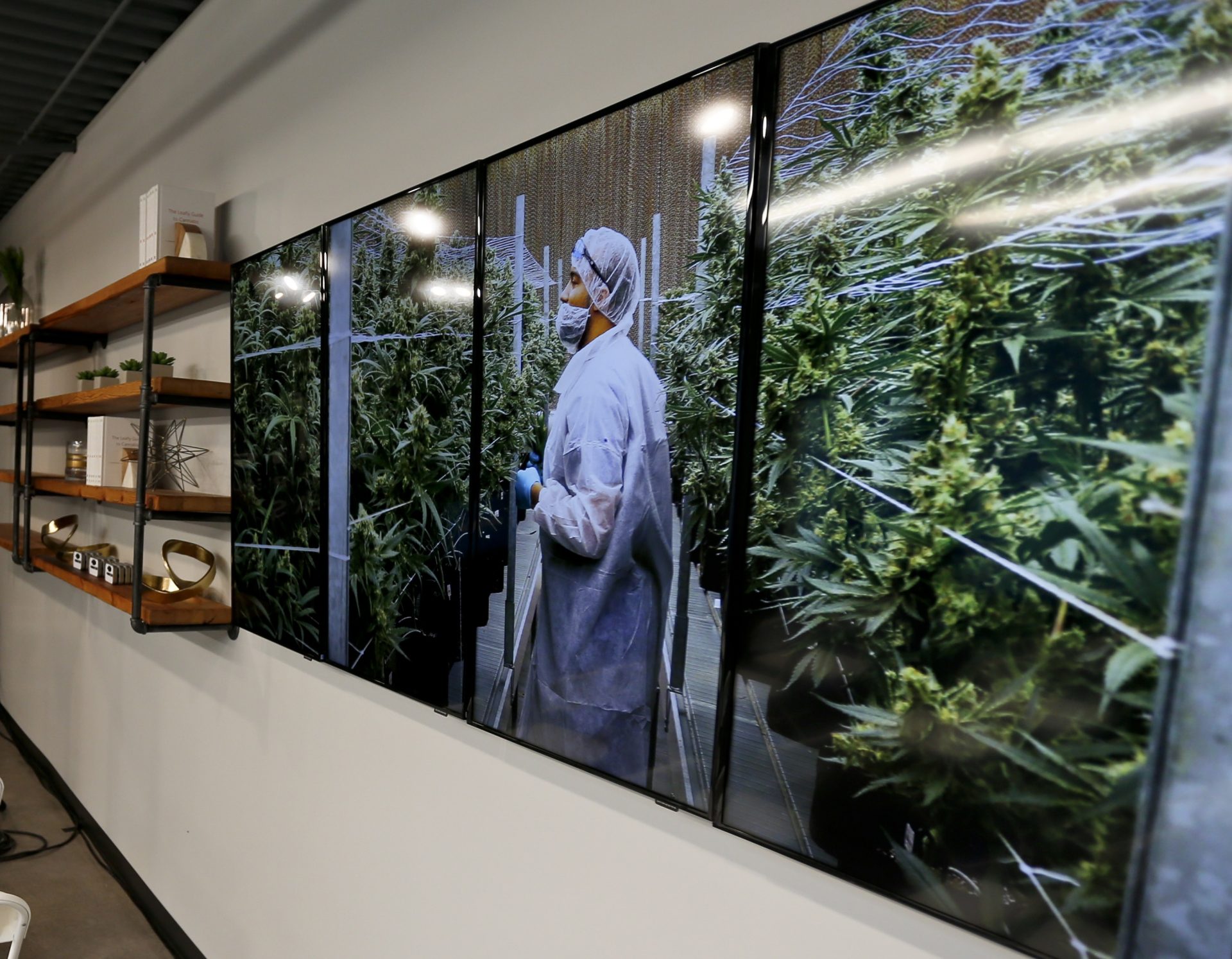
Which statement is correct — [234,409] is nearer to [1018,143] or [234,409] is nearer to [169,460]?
[169,460]

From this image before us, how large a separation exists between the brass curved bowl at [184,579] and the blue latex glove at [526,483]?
173 cm

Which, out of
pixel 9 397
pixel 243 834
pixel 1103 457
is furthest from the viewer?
pixel 9 397

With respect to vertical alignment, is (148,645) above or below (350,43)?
below

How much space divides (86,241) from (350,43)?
9.16 feet

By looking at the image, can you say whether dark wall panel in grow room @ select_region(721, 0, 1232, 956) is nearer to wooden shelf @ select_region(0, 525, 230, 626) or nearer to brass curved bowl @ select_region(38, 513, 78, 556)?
wooden shelf @ select_region(0, 525, 230, 626)

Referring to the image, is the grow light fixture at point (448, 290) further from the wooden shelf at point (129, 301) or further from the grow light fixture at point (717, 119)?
the wooden shelf at point (129, 301)

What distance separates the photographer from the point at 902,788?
995 millimetres

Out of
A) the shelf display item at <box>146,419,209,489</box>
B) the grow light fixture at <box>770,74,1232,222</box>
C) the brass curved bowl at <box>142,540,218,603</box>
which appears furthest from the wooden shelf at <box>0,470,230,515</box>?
the grow light fixture at <box>770,74,1232,222</box>

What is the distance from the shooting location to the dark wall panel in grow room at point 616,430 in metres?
1.23

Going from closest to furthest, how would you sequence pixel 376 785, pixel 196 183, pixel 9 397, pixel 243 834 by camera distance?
pixel 376 785, pixel 243 834, pixel 196 183, pixel 9 397

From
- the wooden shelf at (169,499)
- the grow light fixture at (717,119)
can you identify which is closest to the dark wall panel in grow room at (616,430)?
the grow light fixture at (717,119)

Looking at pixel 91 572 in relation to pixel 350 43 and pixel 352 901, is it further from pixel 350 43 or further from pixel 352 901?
pixel 350 43

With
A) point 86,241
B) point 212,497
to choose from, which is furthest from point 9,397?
point 212,497

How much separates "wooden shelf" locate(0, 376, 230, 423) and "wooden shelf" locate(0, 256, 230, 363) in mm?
280
